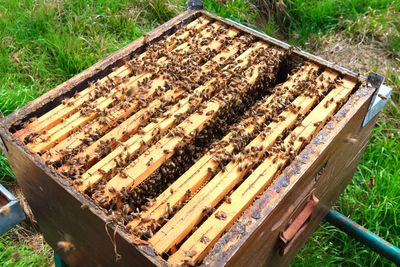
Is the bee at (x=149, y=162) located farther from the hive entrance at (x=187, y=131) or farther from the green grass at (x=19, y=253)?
the green grass at (x=19, y=253)

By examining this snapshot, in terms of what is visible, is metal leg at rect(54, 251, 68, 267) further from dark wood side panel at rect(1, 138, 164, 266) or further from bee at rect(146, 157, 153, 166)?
bee at rect(146, 157, 153, 166)

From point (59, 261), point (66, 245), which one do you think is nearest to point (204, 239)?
point (66, 245)

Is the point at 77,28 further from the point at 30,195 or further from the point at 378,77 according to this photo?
the point at 378,77

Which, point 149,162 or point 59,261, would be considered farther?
point 59,261

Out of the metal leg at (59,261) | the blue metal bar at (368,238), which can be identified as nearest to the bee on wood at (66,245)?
the metal leg at (59,261)

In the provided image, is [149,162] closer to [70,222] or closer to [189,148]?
[189,148]

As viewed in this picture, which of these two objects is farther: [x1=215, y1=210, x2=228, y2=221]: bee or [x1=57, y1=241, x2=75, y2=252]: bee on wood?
[x1=57, y1=241, x2=75, y2=252]: bee on wood

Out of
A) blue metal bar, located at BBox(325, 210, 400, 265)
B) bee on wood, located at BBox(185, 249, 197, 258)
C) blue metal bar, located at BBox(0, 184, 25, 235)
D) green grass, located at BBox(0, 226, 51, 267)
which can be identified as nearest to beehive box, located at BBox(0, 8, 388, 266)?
bee on wood, located at BBox(185, 249, 197, 258)
